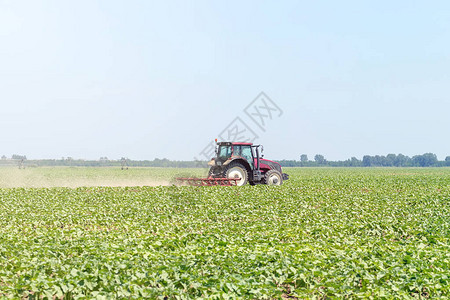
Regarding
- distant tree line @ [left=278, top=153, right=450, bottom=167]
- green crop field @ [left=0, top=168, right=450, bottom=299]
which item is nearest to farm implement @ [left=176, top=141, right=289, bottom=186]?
green crop field @ [left=0, top=168, right=450, bottom=299]

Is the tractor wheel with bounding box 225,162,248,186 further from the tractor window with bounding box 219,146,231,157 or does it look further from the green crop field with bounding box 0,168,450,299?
the green crop field with bounding box 0,168,450,299

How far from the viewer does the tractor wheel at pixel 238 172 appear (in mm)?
21094

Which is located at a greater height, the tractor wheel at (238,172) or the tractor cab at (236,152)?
the tractor cab at (236,152)

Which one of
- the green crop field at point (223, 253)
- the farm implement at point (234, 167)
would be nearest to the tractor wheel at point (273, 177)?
the farm implement at point (234, 167)

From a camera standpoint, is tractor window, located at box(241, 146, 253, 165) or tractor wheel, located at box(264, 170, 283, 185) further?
tractor wheel, located at box(264, 170, 283, 185)

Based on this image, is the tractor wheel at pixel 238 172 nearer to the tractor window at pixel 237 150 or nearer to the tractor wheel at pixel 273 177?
the tractor window at pixel 237 150

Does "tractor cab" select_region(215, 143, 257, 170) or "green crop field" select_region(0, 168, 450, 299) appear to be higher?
"tractor cab" select_region(215, 143, 257, 170)

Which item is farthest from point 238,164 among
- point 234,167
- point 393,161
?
point 393,161

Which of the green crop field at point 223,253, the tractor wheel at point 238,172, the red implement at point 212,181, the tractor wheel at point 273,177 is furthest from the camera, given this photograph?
the tractor wheel at point 273,177

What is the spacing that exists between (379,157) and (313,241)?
16266 cm

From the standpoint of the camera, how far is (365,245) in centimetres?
882

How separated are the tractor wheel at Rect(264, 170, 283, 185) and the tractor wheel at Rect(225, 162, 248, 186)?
1450 mm

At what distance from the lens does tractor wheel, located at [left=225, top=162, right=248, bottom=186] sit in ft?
69.2

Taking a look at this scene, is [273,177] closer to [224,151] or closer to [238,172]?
[238,172]
